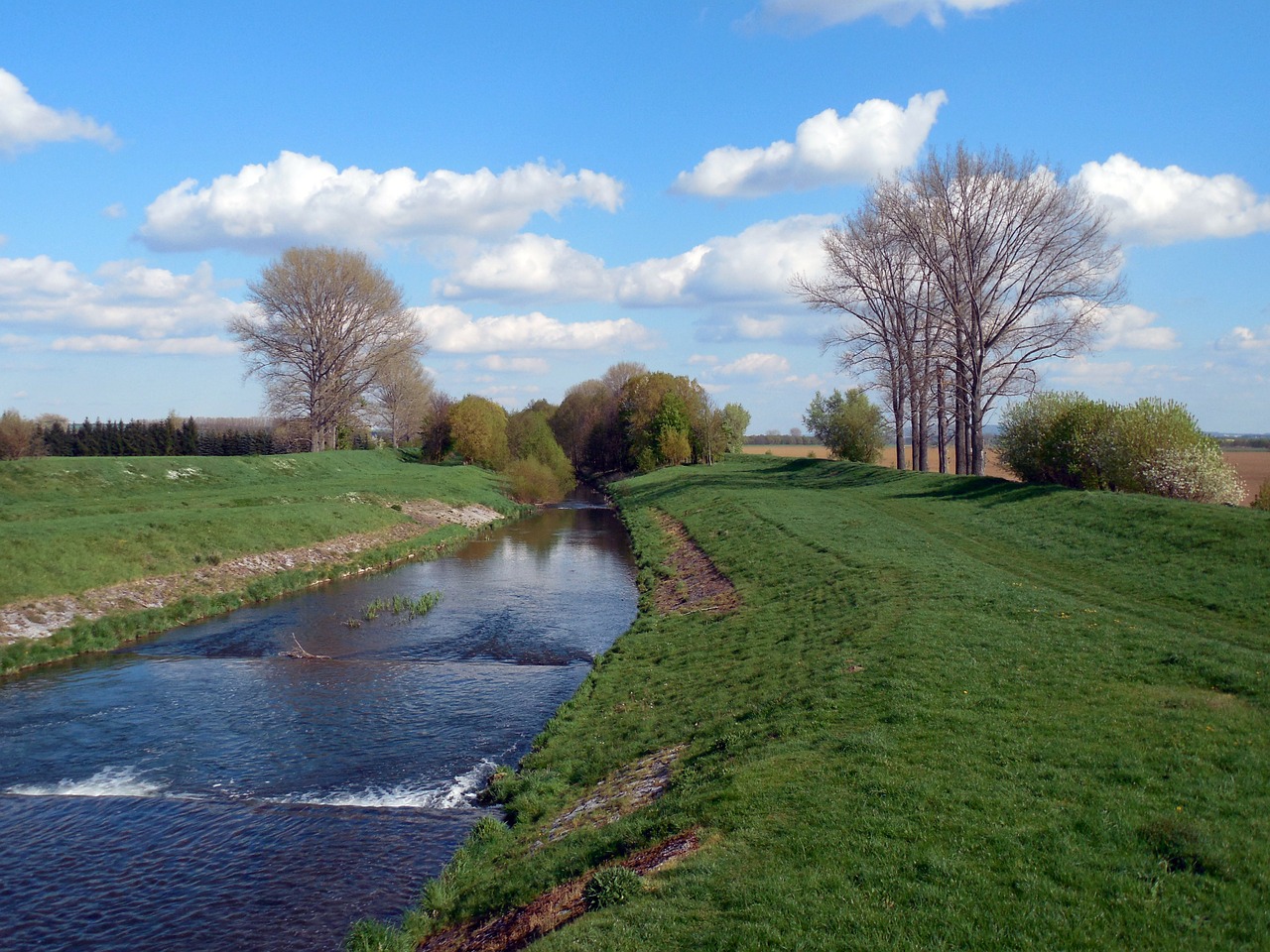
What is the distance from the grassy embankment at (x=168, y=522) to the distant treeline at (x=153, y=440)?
846 inches

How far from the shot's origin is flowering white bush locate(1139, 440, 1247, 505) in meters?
29.8

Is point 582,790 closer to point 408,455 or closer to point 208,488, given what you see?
point 208,488

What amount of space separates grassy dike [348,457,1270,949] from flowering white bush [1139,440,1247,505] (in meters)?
9.59

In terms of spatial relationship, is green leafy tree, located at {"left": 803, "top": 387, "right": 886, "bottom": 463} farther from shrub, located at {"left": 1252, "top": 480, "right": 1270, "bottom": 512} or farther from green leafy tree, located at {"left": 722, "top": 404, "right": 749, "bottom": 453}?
shrub, located at {"left": 1252, "top": 480, "right": 1270, "bottom": 512}

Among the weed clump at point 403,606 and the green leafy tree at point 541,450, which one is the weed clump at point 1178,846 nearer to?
the weed clump at point 403,606

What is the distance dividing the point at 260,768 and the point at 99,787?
2.36m

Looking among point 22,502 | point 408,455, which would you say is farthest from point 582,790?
point 408,455

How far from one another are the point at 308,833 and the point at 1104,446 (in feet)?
109

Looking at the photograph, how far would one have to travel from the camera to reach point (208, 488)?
46.6 metres

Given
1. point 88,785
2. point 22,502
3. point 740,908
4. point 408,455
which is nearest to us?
point 740,908

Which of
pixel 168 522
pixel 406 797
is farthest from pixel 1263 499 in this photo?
pixel 168 522

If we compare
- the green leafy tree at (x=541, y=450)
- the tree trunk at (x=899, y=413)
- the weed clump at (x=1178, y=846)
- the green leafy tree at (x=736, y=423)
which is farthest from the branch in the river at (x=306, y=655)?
the green leafy tree at (x=736, y=423)

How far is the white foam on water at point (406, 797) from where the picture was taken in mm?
12258

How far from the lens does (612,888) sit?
7789 millimetres
